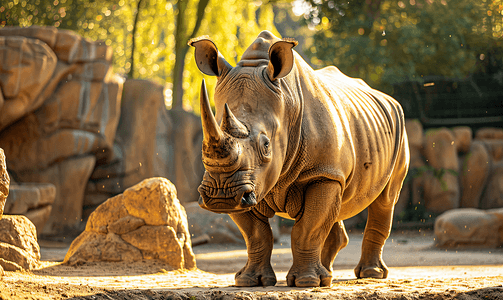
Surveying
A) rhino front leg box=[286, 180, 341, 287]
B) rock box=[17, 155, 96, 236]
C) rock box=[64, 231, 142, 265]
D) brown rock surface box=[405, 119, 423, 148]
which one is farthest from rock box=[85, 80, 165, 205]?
rhino front leg box=[286, 180, 341, 287]

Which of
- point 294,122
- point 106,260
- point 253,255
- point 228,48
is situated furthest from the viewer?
point 228,48

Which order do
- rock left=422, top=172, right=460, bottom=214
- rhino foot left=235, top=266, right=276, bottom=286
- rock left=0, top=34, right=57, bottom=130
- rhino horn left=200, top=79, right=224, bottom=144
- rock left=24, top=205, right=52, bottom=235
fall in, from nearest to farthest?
rhino horn left=200, top=79, right=224, bottom=144
rhino foot left=235, top=266, right=276, bottom=286
rock left=24, top=205, right=52, bottom=235
rock left=0, top=34, right=57, bottom=130
rock left=422, top=172, right=460, bottom=214

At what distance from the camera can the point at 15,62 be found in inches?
428

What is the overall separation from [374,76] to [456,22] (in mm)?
2543

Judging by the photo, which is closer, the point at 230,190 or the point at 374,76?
the point at 230,190

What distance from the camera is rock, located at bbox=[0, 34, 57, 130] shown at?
1080 centimetres

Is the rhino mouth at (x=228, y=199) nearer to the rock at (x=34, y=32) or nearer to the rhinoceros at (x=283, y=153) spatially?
the rhinoceros at (x=283, y=153)

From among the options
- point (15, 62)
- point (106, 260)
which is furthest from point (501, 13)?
point (106, 260)

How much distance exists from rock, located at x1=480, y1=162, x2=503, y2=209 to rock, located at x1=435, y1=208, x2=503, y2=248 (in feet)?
13.8

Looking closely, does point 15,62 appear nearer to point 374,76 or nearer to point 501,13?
point 374,76

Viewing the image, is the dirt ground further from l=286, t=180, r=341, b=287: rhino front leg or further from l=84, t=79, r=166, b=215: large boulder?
l=84, t=79, r=166, b=215: large boulder

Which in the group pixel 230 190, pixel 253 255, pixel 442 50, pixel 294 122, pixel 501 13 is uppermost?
pixel 501 13

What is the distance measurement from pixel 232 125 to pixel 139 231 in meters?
3.09

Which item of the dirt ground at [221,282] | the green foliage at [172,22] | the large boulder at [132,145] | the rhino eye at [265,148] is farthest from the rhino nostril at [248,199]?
the green foliage at [172,22]
